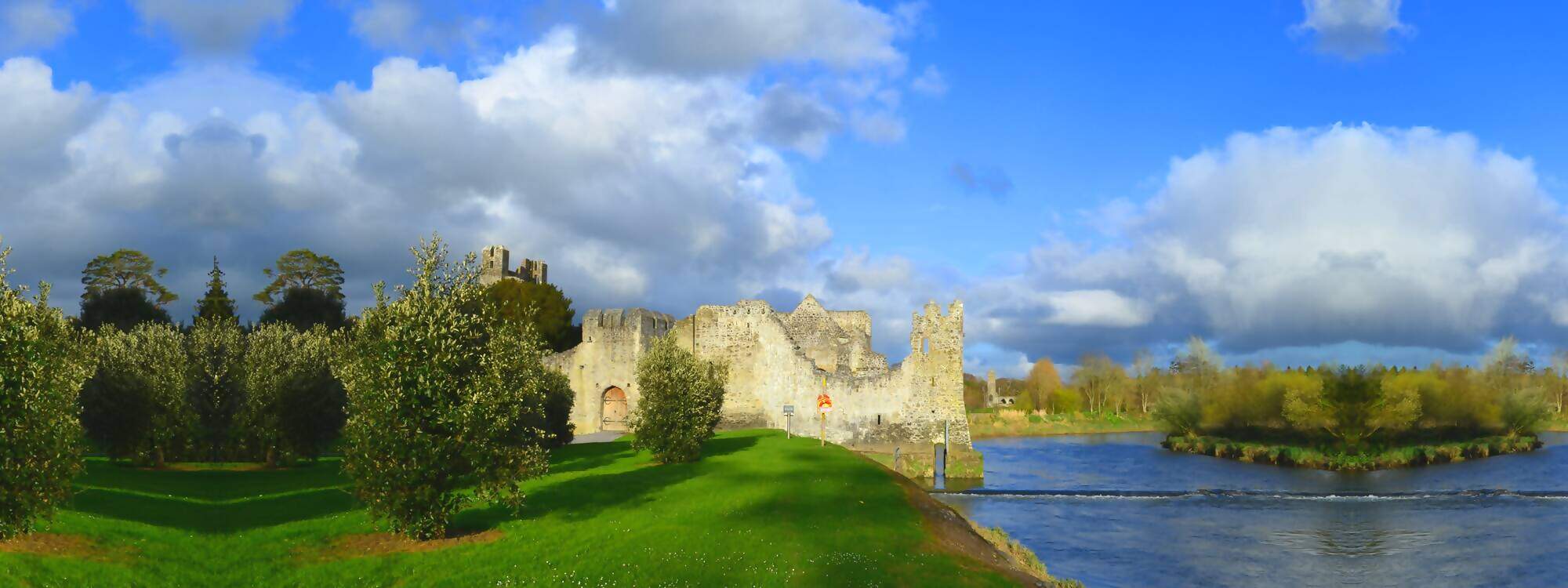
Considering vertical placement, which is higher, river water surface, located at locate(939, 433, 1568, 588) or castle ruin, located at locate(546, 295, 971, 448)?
castle ruin, located at locate(546, 295, 971, 448)

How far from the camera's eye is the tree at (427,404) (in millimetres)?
23000

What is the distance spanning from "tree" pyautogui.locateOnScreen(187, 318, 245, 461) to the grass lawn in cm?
153

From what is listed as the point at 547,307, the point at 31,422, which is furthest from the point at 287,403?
the point at 547,307

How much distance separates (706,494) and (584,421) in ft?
125

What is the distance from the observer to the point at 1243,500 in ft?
165

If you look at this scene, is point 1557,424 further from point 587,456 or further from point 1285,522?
point 587,456

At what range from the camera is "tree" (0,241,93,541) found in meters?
20.0

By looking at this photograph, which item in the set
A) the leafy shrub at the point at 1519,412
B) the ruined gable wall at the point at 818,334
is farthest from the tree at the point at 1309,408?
the leafy shrub at the point at 1519,412

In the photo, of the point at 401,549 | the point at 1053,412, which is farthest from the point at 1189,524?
the point at 1053,412

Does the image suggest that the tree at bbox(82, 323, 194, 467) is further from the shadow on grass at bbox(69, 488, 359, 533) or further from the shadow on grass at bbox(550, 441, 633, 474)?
the shadow on grass at bbox(550, 441, 633, 474)

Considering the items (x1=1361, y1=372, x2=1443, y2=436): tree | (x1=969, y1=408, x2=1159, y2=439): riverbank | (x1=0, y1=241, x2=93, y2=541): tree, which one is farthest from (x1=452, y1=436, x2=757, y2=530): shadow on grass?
(x1=969, y1=408, x2=1159, y2=439): riverbank

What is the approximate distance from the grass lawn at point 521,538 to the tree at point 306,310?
42.5 metres

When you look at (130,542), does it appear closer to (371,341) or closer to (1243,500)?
(371,341)

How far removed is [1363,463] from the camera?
56.2 m
